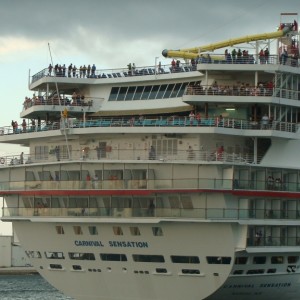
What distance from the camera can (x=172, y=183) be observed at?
6881 cm

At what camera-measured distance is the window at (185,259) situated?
69125 mm

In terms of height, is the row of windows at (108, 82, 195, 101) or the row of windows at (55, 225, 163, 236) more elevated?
the row of windows at (108, 82, 195, 101)

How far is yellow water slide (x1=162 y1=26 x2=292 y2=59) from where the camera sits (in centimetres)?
7350

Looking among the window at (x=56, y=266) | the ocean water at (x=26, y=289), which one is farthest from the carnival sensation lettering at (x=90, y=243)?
the ocean water at (x=26, y=289)

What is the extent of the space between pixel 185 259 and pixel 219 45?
12.1 meters

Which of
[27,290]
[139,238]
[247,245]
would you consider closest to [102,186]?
[139,238]

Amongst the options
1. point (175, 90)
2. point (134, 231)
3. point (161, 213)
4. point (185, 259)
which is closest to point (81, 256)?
point (134, 231)

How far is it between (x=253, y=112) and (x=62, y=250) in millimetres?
11223

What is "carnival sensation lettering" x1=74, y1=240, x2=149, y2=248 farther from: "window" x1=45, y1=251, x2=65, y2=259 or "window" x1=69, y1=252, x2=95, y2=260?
"window" x1=45, y1=251, x2=65, y2=259

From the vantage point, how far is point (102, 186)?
230 ft

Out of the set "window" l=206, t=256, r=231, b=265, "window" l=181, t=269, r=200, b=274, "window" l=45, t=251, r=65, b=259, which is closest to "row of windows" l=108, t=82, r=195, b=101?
"window" l=45, t=251, r=65, b=259

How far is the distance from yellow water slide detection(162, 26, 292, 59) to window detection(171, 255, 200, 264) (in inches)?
420

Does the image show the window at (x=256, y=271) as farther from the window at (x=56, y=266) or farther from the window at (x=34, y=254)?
the window at (x=34, y=254)

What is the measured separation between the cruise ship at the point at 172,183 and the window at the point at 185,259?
2.5 inches
